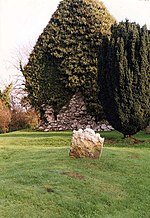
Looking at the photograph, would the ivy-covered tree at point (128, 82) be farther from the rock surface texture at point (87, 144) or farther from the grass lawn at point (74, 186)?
the rock surface texture at point (87, 144)

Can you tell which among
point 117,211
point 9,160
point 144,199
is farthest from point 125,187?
point 9,160

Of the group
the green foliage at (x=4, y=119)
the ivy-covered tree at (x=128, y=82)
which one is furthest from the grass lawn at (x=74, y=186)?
the green foliage at (x=4, y=119)

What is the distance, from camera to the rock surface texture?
1005 cm

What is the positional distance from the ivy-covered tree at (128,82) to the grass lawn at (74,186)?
408cm

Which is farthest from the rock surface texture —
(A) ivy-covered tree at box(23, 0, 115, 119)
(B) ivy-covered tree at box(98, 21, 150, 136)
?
(A) ivy-covered tree at box(23, 0, 115, 119)

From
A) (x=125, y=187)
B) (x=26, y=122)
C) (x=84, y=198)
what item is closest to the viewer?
(x=84, y=198)

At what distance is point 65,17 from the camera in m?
25.2

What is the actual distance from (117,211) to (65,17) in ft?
65.9

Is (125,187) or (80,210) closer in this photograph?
(80,210)

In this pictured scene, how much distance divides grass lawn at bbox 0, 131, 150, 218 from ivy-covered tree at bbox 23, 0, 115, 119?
1318 centimetres

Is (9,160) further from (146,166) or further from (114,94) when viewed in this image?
(114,94)

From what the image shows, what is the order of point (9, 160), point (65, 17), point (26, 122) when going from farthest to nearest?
1. point (26, 122)
2. point (65, 17)
3. point (9, 160)

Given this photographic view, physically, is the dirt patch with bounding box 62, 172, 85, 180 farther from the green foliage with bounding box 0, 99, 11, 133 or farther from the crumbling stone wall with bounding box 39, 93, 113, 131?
the green foliage with bounding box 0, 99, 11, 133

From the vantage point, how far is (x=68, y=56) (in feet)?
80.8
